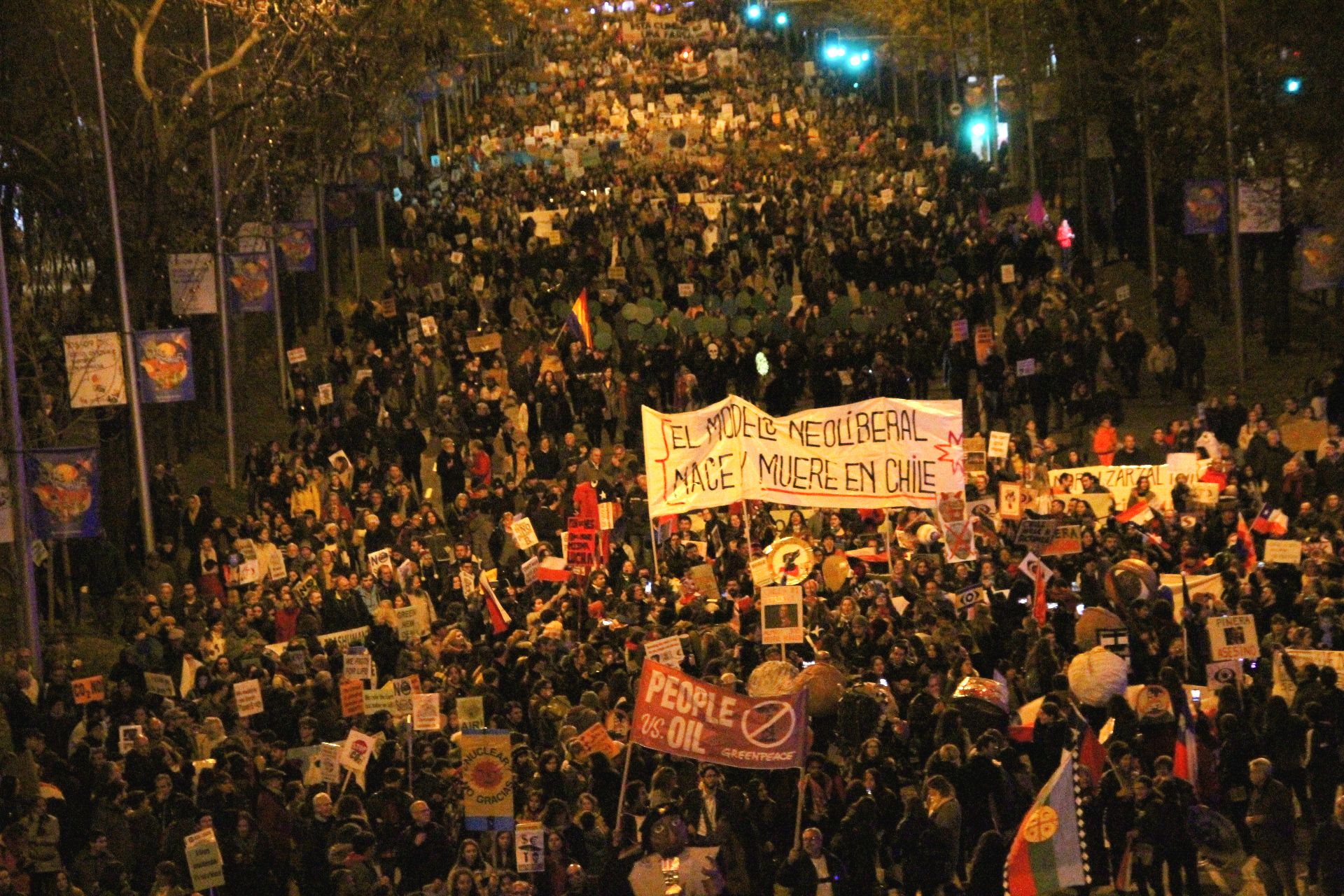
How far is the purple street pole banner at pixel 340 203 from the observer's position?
42.8 metres

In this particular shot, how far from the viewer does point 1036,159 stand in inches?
2076

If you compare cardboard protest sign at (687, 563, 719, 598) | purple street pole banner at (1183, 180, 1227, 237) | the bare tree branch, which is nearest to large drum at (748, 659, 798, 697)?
cardboard protest sign at (687, 563, 719, 598)

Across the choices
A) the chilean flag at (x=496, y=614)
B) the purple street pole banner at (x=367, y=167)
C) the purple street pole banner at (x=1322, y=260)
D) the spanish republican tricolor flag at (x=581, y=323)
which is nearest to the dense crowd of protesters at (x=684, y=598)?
the chilean flag at (x=496, y=614)

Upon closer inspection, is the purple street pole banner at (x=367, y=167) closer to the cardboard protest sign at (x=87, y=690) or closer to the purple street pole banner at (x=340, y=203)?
the purple street pole banner at (x=340, y=203)

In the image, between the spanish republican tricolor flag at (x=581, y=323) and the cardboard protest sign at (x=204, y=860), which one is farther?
the spanish republican tricolor flag at (x=581, y=323)

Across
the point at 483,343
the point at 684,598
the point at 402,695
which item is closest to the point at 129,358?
the point at 483,343

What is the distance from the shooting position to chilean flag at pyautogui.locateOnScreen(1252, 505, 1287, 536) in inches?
947

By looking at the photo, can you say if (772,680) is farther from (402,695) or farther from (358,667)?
(358,667)

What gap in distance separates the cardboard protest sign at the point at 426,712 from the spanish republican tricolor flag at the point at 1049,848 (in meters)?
5.15

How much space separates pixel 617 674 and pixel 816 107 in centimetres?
5012

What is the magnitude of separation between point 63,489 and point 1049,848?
12.9 meters

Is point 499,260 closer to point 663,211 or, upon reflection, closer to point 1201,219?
point 663,211

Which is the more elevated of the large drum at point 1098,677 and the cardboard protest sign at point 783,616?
the cardboard protest sign at point 783,616

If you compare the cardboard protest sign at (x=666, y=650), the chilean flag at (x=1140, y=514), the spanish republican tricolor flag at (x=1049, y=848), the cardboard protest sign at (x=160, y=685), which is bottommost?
the spanish republican tricolor flag at (x=1049, y=848)
